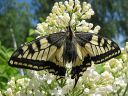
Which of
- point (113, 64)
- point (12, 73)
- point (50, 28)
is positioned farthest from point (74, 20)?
point (12, 73)

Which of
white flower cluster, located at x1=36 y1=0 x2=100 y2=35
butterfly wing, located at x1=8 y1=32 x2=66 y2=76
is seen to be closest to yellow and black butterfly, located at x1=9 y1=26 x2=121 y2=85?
butterfly wing, located at x1=8 y1=32 x2=66 y2=76

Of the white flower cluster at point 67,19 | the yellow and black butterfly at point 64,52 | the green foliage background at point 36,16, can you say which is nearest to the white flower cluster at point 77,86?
the yellow and black butterfly at point 64,52

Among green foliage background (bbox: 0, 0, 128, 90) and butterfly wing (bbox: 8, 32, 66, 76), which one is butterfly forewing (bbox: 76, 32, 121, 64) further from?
green foliage background (bbox: 0, 0, 128, 90)

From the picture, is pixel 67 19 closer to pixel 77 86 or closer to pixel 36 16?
pixel 77 86

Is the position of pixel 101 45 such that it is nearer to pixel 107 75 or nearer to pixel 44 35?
pixel 107 75

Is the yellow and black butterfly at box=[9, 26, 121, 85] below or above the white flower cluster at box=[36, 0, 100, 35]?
below

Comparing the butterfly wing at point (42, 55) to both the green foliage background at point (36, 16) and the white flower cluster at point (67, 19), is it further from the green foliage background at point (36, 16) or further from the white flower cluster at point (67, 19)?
the green foliage background at point (36, 16)
